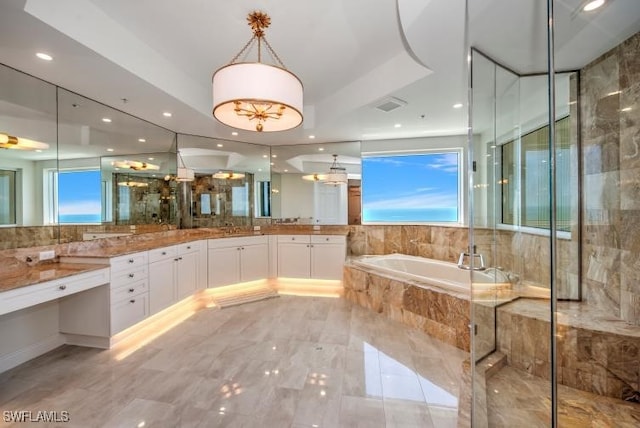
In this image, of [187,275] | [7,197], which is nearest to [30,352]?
[7,197]

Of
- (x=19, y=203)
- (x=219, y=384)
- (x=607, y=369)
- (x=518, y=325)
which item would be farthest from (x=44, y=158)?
(x=607, y=369)

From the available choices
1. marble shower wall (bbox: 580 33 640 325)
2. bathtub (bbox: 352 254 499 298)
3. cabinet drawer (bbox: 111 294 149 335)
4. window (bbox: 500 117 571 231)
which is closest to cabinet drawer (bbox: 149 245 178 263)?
cabinet drawer (bbox: 111 294 149 335)

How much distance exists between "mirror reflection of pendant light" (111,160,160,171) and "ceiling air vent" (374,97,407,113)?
10.0 feet

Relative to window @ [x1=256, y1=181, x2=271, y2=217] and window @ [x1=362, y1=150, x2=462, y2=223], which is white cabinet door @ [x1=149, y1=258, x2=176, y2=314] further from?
window @ [x1=362, y1=150, x2=462, y2=223]

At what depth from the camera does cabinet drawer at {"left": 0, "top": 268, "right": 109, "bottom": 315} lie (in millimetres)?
1789

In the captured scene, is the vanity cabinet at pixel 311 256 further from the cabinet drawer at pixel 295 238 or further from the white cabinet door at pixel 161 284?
the white cabinet door at pixel 161 284

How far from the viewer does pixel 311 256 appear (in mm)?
4309

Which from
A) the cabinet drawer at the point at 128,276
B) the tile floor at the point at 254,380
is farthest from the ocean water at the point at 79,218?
the tile floor at the point at 254,380

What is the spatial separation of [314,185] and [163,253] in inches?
104

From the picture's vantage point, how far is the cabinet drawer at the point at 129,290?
8.19 ft

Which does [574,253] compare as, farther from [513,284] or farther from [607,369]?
[607,369]

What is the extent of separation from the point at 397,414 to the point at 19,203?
134 inches

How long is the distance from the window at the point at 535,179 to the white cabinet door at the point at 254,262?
11.0 feet

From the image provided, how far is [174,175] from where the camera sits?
4.00 meters
